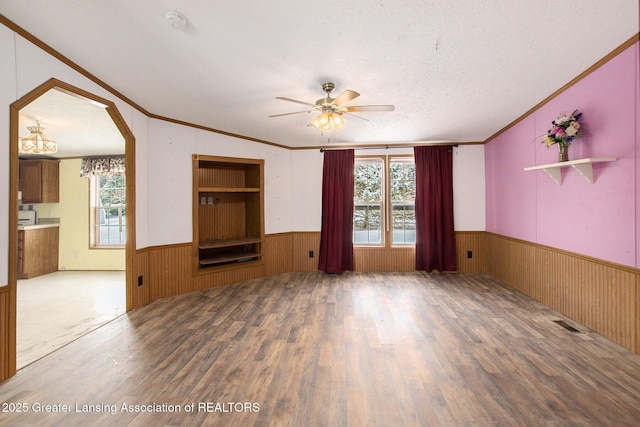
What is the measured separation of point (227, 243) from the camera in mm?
4379

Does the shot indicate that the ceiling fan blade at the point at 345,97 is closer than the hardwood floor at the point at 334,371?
No

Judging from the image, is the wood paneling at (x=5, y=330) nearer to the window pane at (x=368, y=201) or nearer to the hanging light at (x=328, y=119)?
the hanging light at (x=328, y=119)

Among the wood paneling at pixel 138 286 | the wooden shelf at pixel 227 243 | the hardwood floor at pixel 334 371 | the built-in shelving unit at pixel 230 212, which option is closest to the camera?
the hardwood floor at pixel 334 371

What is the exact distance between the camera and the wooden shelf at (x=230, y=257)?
4.16 metres

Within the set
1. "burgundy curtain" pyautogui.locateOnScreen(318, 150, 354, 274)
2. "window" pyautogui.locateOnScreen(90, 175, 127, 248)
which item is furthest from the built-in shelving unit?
"window" pyautogui.locateOnScreen(90, 175, 127, 248)

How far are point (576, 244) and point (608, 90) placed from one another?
1531 mm

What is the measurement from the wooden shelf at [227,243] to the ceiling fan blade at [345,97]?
2.84m

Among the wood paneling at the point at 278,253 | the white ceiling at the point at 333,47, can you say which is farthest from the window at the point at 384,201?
the white ceiling at the point at 333,47

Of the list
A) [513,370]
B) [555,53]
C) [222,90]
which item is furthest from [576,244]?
[222,90]

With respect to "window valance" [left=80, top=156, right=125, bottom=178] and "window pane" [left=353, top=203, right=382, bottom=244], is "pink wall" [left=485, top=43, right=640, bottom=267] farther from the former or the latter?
"window valance" [left=80, top=156, right=125, bottom=178]

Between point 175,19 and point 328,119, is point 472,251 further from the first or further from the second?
point 175,19

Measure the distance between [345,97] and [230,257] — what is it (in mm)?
3180

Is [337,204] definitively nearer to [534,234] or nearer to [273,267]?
[273,267]

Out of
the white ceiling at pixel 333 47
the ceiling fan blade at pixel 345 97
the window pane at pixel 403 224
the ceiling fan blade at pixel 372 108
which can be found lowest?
the window pane at pixel 403 224
